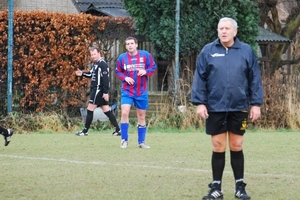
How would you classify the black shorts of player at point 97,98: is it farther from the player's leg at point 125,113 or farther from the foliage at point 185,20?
the foliage at point 185,20

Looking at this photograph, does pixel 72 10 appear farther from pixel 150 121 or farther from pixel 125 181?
pixel 125 181

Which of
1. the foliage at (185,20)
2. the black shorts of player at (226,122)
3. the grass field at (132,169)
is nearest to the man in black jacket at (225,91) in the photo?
the black shorts of player at (226,122)

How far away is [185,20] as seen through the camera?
22703 mm

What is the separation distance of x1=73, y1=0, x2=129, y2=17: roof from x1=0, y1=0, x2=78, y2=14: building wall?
1.11ft

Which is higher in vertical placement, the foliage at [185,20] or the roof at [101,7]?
the roof at [101,7]

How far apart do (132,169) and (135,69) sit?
3.54 m

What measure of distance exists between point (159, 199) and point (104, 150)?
19.6 ft

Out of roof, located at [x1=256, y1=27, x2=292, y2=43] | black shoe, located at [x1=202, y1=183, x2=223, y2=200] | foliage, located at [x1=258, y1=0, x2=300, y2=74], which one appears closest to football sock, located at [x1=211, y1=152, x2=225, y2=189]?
black shoe, located at [x1=202, y1=183, x2=223, y2=200]

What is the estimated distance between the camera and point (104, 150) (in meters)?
14.8

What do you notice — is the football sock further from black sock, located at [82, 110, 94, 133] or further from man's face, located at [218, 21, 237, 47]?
black sock, located at [82, 110, 94, 133]

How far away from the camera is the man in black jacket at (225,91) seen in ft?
29.4

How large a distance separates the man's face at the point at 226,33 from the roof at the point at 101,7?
20.0 meters

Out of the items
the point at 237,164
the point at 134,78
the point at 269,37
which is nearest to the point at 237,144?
the point at 237,164

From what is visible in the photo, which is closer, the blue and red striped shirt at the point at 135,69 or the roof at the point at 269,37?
the blue and red striped shirt at the point at 135,69
